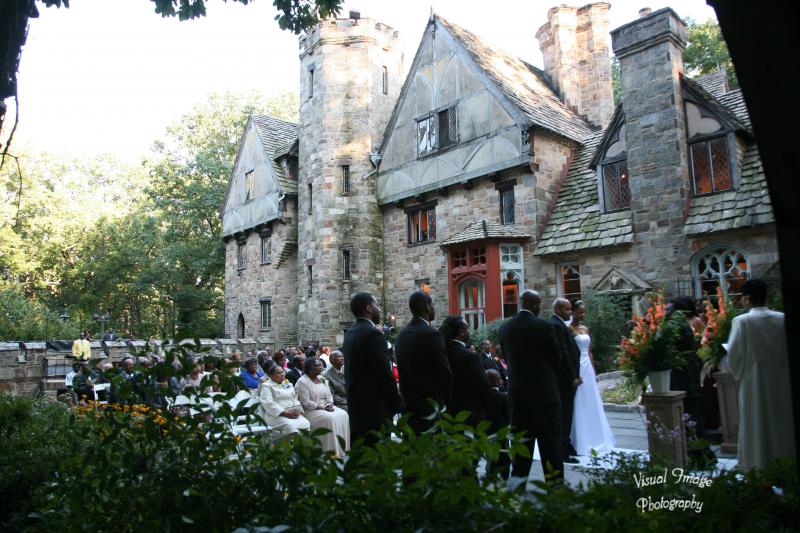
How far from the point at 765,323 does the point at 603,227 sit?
35.4 ft

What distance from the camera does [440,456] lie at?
2119 millimetres

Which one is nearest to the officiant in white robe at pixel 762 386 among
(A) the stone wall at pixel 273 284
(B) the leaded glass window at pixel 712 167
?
(B) the leaded glass window at pixel 712 167

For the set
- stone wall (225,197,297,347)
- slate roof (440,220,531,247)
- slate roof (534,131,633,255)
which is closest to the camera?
slate roof (534,131,633,255)

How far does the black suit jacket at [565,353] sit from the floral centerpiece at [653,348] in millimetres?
579

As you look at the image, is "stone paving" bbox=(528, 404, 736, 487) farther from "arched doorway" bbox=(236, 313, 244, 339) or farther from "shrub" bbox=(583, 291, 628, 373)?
"arched doorway" bbox=(236, 313, 244, 339)

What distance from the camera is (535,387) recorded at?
211 inches

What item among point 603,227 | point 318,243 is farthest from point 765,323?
point 318,243

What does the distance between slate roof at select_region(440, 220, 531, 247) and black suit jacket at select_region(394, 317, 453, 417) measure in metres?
12.1

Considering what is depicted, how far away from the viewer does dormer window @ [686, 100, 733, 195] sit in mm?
13953

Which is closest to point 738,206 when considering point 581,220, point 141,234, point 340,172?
point 581,220

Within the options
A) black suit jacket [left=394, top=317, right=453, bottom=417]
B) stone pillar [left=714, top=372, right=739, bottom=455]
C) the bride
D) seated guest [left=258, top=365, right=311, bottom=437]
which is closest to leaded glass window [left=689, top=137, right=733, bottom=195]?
stone pillar [left=714, top=372, right=739, bottom=455]

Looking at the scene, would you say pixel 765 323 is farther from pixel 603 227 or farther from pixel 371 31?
pixel 371 31

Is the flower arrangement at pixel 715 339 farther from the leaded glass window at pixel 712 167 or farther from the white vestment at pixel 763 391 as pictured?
the leaded glass window at pixel 712 167

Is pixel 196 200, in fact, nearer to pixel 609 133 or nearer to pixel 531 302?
pixel 609 133
